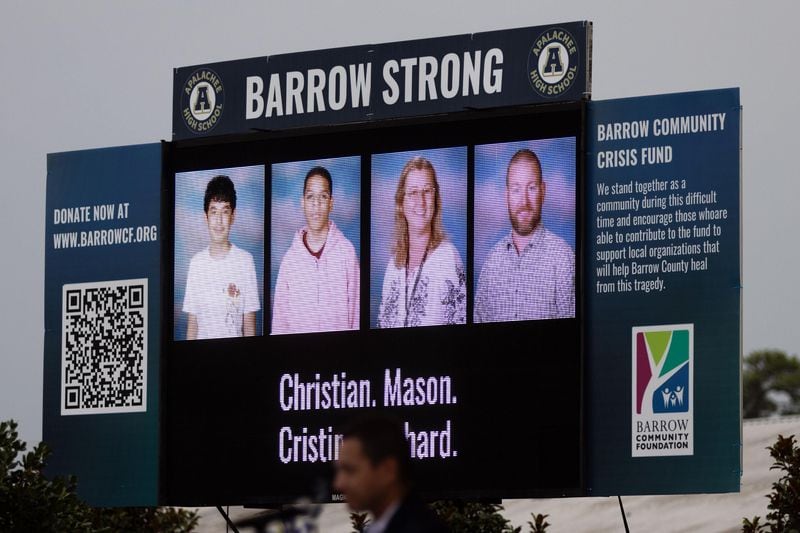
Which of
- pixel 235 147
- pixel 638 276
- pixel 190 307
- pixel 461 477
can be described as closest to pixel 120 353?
pixel 190 307

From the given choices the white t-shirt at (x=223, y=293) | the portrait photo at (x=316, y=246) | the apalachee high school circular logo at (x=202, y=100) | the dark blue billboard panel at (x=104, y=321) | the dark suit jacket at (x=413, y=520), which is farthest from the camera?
the apalachee high school circular logo at (x=202, y=100)

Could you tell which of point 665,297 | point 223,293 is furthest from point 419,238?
point 665,297

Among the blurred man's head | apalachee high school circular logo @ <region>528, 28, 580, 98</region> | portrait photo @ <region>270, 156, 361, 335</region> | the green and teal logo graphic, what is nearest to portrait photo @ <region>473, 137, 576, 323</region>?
apalachee high school circular logo @ <region>528, 28, 580, 98</region>

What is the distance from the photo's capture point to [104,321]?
51.3ft

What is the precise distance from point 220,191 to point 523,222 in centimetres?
282

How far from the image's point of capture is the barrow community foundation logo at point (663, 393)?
43.7 feet

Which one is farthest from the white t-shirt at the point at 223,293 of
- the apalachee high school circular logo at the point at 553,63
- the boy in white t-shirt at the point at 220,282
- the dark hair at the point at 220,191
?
the apalachee high school circular logo at the point at 553,63

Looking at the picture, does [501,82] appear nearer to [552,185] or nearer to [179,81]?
[552,185]

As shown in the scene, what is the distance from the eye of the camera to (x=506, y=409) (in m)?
13.6

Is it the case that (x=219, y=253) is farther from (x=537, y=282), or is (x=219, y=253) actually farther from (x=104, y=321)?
(x=537, y=282)

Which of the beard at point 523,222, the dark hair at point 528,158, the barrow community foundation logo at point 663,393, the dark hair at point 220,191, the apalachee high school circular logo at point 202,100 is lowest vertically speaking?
the barrow community foundation logo at point 663,393

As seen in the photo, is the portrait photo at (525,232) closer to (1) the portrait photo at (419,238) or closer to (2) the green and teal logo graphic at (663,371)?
(1) the portrait photo at (419,238)

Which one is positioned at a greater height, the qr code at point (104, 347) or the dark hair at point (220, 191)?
the dark hair at point (220, 191)

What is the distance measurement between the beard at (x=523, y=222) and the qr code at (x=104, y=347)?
3518mm
